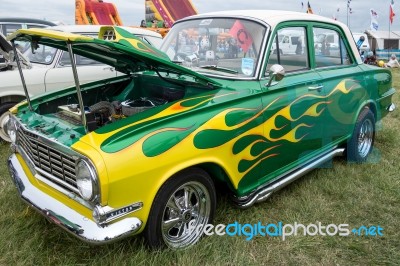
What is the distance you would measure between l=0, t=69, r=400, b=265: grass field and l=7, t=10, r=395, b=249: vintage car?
0.22 meters

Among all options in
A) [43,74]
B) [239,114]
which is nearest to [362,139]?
[239,114]

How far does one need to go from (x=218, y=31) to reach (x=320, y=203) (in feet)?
5.99

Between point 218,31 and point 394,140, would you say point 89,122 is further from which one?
point 394,140

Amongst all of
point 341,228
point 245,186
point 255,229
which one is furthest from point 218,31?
point 341,228

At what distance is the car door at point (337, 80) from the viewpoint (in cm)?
361

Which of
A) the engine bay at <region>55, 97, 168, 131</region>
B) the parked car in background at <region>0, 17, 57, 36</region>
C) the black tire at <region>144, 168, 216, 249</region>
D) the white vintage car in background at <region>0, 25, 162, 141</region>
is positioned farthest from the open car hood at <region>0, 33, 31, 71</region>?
the black tire at <region>144, 168, 216, 249</region>

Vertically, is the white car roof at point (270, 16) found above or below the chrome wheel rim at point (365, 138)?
above

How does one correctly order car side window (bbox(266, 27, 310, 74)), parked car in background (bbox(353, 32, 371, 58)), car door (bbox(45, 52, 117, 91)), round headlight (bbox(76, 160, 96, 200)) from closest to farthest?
round headlight (bbox(76, 160, 96, 200)) < car side window (bbox(266, 27, 310, 74)) < car door (bbox(45, 52, 117, 91)) < parked car in background (bbox(353, 32, 371, 58))

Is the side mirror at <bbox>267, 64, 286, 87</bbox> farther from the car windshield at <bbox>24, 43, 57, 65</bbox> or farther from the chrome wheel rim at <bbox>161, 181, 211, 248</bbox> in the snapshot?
the car windshield at <bbox>24, 43, 57, 65</bbox>

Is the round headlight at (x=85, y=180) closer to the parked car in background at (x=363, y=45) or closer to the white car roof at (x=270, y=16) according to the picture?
the white car roof at (x=270, y=16)

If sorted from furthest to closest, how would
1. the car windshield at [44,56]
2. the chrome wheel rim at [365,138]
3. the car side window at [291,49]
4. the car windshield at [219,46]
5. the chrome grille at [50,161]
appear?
the car windshield at [44,56] < the chrome wheel rim at [365,138] < the car side window at [291,49] < the car windshield at [219,46] < the chrome grille at [50,161]

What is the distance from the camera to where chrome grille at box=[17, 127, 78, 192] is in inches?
87.7

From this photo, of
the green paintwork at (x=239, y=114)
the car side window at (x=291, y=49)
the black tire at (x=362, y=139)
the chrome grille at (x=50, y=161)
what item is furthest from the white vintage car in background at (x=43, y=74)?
the black tire at (x=362, y=139)

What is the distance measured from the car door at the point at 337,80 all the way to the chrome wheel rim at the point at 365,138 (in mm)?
465
